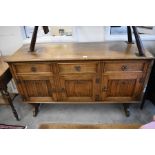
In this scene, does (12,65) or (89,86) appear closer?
(12,65)

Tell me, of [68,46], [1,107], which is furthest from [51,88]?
[1,107]

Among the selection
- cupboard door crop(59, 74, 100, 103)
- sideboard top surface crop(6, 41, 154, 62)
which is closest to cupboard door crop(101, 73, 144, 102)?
cupboard door crop(59, 74, 100, 103)

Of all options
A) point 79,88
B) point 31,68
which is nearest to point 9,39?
point 31,68

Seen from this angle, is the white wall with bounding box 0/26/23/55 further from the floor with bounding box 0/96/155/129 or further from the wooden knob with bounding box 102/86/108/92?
the wooden knob with bounding box 102/86/108/92

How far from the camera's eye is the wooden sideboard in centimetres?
142

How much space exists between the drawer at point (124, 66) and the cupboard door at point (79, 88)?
0.19m

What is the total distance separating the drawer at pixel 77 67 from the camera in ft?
4.73

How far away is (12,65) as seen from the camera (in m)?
1.47

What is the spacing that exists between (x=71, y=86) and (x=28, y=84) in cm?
48

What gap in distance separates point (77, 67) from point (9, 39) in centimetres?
103

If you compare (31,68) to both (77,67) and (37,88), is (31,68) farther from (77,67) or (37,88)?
(77,67)

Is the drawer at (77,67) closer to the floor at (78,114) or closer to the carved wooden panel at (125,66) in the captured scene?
the carved wooden panel at (125,66)

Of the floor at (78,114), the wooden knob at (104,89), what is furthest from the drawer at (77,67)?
the floor at (78,114)
